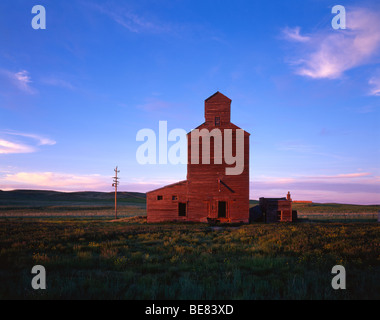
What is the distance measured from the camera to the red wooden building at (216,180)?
2658cm

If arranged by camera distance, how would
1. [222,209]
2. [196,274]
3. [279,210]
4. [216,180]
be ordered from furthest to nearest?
[279,210] → [222,209] → [216,180] → [196,274]

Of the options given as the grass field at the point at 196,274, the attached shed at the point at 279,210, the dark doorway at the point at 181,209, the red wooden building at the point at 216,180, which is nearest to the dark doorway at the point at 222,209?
the red wooden building at the point at 216,180

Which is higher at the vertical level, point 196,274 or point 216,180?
point 216,180

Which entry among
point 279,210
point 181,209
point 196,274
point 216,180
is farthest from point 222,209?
point 196,274

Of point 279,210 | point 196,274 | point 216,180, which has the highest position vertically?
point 216,180

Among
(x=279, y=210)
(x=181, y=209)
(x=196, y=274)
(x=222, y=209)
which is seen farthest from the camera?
(x=279, y=210)

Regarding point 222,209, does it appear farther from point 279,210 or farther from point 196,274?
point 196,274

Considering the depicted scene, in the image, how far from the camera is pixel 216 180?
87.4 feet

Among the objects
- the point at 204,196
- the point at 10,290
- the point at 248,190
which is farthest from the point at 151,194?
the point at 10,290

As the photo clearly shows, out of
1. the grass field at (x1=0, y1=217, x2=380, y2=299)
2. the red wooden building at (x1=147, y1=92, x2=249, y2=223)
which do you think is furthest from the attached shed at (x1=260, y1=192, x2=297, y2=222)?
the grass field at (x1=0, y1=217, x2=380, y2=299)

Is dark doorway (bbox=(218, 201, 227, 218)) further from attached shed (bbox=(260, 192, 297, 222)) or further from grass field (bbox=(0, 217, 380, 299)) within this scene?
grass field (bbox=(0, 217, 380, 299))

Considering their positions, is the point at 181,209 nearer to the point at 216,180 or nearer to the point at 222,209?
the point at 222,209

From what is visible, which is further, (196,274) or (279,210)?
(279,210)

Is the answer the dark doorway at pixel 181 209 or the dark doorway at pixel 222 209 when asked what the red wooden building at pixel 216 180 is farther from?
Answer: the dark doorway at pixel 222 209
